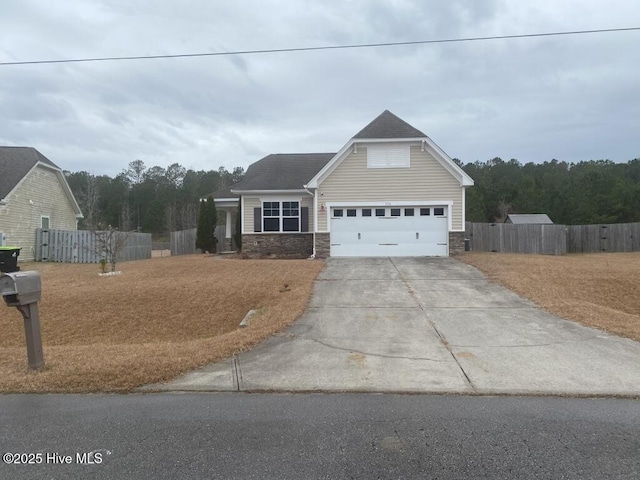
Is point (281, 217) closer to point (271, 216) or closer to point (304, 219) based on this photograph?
point (271, 216)

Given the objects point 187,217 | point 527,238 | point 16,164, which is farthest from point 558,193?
point 187,217

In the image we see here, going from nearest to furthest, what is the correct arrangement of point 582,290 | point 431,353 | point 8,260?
point 8,260
point 431,353
point 582,290

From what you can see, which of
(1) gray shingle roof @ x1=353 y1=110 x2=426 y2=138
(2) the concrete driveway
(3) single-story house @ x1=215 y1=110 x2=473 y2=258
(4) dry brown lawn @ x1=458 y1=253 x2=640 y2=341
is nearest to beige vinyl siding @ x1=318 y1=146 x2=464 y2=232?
(3) single-story house @ x1=215 y1=110 x2=473 y2=258

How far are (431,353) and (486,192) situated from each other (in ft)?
204

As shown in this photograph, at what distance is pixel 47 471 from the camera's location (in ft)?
10.4

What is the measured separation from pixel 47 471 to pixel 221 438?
1.24 m

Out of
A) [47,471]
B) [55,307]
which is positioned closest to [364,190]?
[55,307]

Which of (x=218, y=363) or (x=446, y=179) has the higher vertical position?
(x=446, y=179)

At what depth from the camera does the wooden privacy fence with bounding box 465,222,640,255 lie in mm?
26594

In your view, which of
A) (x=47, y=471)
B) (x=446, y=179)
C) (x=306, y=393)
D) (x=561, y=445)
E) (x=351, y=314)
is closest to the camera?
(x=47, y=471)

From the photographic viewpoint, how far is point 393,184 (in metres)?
18.6

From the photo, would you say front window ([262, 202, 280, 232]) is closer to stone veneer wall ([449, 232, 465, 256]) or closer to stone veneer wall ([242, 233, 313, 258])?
stone veneer wall ([242, 233, 313, 258])

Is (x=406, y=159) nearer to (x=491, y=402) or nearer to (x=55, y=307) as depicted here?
(x=55, y=307)

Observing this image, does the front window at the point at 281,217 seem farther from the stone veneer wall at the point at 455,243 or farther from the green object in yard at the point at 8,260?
the green object in yard at the point at 8,260
